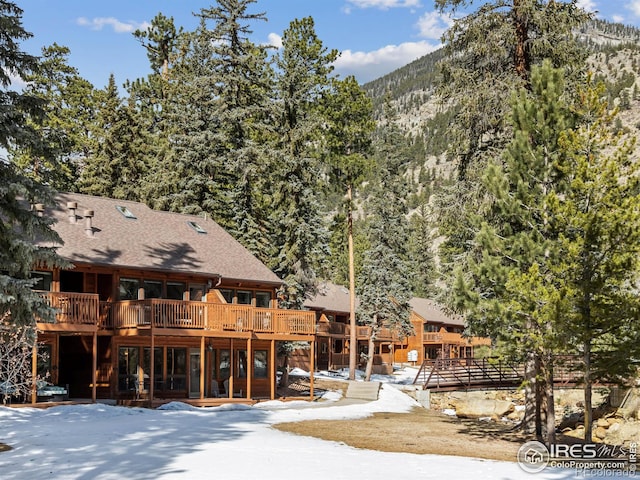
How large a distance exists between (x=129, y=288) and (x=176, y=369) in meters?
4.08

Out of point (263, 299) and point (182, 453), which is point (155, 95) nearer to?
point (263, 299)

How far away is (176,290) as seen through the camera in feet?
99.5

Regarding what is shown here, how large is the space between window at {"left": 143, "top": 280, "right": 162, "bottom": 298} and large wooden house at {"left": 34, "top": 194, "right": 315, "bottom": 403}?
42mm

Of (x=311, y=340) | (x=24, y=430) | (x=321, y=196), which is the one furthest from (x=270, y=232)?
(x=24, y=430)

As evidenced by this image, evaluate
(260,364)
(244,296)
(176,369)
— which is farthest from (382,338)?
(176,369)

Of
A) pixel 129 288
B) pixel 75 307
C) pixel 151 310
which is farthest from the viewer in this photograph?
pixel 129 288

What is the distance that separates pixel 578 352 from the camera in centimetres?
1884

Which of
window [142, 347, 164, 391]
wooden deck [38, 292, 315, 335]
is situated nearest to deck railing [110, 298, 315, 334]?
wooden deck [38, 292, 315, 335]

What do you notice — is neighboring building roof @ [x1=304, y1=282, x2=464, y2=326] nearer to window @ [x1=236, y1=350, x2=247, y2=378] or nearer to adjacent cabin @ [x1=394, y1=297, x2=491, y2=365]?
adjacent cabin @ [x1=394, y1=297, x2=491, y2=365]

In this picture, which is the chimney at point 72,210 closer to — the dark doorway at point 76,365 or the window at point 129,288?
the window at point 129,288

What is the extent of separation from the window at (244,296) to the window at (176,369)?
3399 mm

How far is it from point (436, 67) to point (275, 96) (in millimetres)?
13935

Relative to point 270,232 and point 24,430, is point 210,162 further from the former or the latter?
point 24,430

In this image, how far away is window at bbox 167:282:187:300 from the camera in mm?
30094
